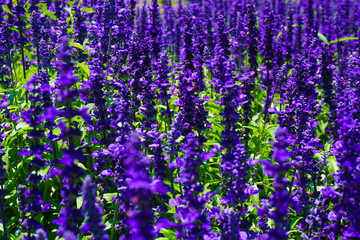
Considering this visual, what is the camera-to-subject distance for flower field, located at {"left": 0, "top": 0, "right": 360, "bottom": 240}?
10.0 feet

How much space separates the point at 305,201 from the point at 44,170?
3.55 m

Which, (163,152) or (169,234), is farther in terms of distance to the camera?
(163,152)

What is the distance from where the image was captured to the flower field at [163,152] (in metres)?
3.05

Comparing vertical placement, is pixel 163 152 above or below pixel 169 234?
above

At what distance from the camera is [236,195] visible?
3898mm

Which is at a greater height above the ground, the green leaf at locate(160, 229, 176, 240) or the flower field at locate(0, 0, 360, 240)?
the flower field at locate(0, 0, 360, 240)

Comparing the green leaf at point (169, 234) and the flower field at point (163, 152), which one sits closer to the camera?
the flower field at point (163, 152)

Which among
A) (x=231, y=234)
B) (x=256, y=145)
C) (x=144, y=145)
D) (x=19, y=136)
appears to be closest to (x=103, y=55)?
(x=19, y=136)

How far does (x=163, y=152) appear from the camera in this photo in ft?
18.3

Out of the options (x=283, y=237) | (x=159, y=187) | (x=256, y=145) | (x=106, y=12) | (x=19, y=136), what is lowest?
(x=256, y=145)

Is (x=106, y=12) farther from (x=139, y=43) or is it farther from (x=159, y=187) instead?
(x=159, y=187)

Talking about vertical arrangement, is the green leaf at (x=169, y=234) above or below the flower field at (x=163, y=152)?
below

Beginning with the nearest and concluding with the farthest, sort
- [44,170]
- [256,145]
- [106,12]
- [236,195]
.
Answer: [236,195] < [44,170] < [256,145] < [106,12]

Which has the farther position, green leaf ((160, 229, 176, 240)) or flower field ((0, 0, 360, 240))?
green leaf ((160, 229, 176, 240))
